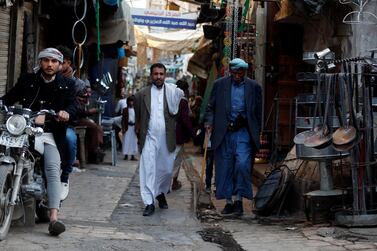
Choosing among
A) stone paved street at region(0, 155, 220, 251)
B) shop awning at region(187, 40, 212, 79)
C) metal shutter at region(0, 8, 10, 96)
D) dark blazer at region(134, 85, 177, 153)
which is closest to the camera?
stone paved street at region(0, 155, 220, 251)

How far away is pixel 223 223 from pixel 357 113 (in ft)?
6.35

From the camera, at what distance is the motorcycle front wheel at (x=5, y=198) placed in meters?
5.15

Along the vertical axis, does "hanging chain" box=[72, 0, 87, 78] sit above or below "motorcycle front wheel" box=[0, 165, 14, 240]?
above

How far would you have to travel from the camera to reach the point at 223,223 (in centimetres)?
709

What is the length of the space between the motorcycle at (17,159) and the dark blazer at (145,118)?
77.3 inches

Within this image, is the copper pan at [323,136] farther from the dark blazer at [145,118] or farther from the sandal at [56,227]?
the sandal at [56,227]

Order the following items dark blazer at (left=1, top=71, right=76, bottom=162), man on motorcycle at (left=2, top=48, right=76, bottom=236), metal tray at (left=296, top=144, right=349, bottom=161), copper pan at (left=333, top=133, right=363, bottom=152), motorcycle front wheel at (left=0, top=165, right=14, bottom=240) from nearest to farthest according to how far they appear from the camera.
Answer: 1. motorcycle front wheel at (left=0, top=165, right=14, bottom=240)
2. man on motorcycle at (left=2, top=48, right=76, bottom=236)
3. dark blazer at (left=1, top=71, right=76, bottom=162)
4. copper pan at (left=333, top=133, right=363, bottom=152)
5. metal tray at (left=296, top=144, right=349, bottom=161)

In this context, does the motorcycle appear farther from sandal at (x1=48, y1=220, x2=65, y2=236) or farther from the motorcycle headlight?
sandal at (x1=48, y1=220, x2=65, y2=236)

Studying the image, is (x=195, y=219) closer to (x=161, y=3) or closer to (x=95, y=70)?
(x=95, y=70)

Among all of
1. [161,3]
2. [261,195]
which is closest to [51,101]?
[261,195]

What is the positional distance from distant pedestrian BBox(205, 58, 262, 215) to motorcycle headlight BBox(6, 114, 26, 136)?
9.10 feet

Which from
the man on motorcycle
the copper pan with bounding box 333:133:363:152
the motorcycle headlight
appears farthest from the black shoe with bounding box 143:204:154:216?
the motorcycle headlight

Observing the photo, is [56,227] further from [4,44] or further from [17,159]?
[4,44]

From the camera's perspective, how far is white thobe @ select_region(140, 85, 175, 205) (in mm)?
7414
